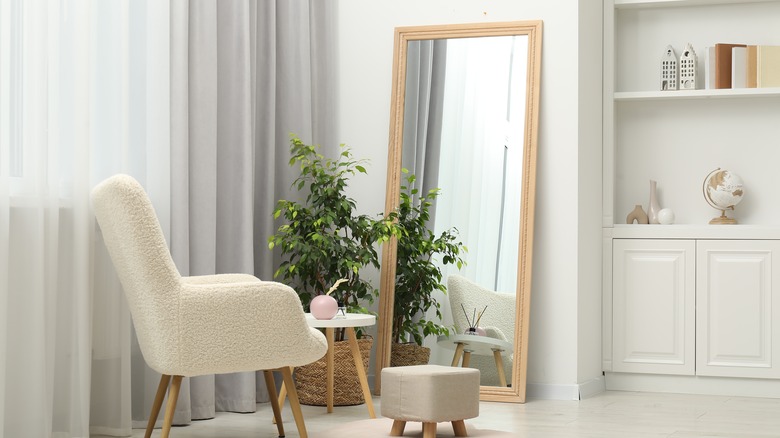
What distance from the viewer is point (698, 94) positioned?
4.89m

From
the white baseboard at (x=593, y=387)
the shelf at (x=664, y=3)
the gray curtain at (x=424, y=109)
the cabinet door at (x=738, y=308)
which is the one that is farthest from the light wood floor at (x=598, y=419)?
the shelf at (x=664, y=3)

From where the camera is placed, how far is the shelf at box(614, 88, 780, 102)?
4805 millimetres

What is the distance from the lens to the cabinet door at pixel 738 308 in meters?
4.73

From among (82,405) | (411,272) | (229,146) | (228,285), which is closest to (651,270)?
(411,272)

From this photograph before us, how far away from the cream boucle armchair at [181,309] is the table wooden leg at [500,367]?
1.60 meters

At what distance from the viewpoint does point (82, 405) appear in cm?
330

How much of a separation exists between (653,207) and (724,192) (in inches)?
13.9

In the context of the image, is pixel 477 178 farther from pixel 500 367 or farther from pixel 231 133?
pixel 231 133

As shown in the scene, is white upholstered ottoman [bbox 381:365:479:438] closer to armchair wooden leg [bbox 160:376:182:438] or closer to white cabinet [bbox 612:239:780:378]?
armchair wooden leg [bbox 160:376:182:438]

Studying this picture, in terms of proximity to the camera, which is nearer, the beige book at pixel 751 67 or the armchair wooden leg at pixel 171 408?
the armchair wooden leg at pixel 171 408

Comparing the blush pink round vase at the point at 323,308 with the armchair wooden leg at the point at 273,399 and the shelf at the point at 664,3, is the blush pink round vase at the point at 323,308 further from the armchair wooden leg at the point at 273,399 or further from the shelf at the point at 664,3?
the shelf at the point at 664,3

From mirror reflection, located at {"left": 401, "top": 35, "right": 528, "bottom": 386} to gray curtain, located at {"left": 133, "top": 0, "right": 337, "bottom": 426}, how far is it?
0.61 meters

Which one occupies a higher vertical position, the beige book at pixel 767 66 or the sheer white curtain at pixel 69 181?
the beige book at pixel 767 66

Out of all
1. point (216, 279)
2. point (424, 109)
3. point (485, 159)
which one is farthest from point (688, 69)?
point (216, 279)
